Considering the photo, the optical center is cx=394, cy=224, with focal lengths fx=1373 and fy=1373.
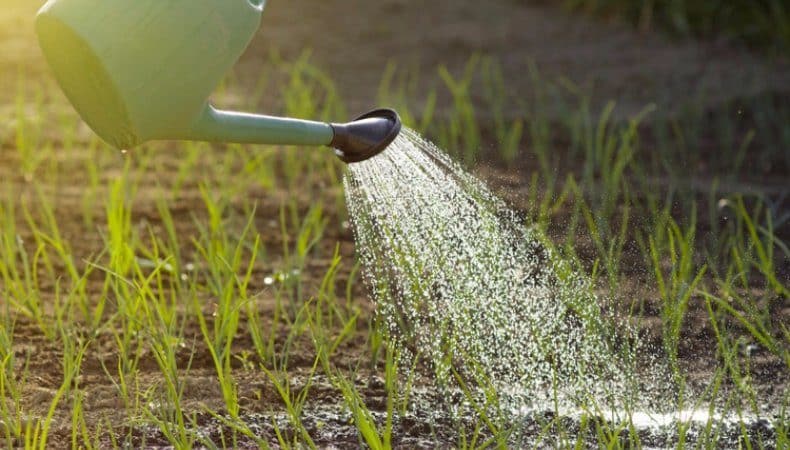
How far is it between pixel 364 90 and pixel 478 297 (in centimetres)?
246

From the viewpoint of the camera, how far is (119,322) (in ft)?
9.23

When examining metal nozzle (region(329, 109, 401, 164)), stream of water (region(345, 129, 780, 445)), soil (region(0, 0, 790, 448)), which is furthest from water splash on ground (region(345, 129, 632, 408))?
metal nozzle (region(329, 109, 401, 164))

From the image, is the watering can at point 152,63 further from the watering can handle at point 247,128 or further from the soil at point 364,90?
the soil at point 364,90

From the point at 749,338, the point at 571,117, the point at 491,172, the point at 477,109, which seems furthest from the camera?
the point at 477,109

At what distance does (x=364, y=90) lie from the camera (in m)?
5.12

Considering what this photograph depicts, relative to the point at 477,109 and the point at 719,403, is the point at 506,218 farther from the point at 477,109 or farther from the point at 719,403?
the point at 477,109

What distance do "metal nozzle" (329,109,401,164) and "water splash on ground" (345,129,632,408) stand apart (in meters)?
0.33

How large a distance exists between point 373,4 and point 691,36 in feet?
5.21

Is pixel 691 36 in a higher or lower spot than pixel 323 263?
higher

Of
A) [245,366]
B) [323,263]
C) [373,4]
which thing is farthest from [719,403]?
[373,4]

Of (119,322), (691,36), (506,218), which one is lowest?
(119,322)

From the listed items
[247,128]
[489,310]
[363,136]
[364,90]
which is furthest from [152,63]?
[364,90]

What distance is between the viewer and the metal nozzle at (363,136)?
200 cm

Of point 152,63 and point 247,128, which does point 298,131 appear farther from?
point 152,63
